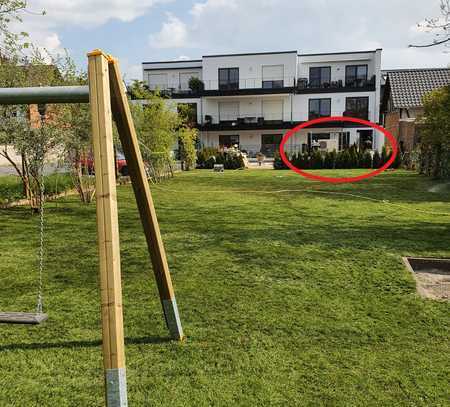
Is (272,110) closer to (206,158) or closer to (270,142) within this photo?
(270,142)

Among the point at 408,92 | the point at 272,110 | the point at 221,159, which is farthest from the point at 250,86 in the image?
the point at 221,159

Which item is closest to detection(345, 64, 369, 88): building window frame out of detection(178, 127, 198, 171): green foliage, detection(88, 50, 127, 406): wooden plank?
detection(178, 127, 198, 171): green foliage

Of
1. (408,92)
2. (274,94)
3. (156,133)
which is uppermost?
(274,94)

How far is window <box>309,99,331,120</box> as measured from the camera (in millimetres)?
40628

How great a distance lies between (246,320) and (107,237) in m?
1.93

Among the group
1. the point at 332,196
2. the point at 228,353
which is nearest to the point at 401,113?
the point at 332,196

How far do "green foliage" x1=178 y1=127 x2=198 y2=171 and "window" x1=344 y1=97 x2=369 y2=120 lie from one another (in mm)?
20988

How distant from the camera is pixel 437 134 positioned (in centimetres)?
1506

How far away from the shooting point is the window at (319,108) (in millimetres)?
40628

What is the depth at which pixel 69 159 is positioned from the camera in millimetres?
9797

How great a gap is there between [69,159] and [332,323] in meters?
7.82

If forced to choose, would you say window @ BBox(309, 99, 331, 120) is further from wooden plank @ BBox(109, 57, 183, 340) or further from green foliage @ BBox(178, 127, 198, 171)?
wooden plank @ BBox(109, 57, 183, 340)

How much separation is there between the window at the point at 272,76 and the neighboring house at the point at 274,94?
9 cm

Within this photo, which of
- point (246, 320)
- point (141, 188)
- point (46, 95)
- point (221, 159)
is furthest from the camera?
point (221, 159)
